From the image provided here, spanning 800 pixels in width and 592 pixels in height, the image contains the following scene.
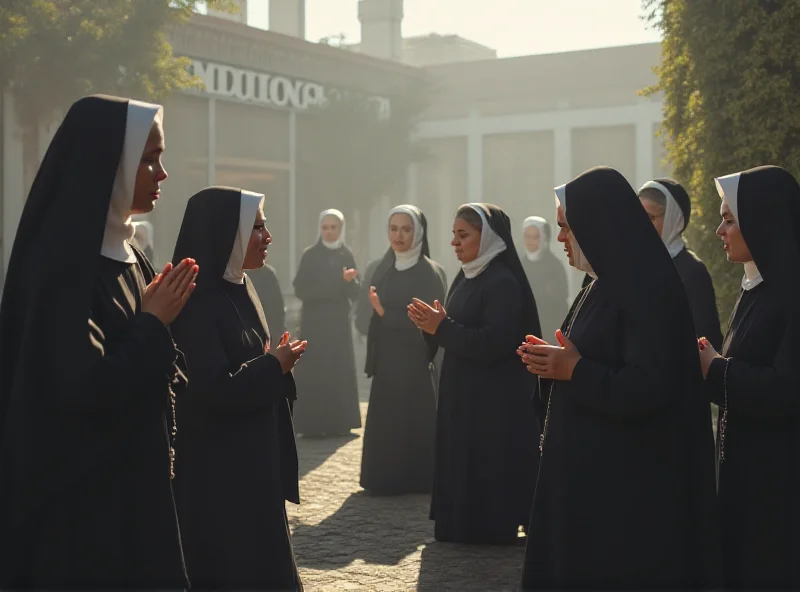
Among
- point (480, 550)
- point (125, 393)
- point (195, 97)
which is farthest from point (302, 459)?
point (195, 97)

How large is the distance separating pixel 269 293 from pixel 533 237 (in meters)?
3.93

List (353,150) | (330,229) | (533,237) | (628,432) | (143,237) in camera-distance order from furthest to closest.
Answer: (353,150) → (533,237) → (143,237) → (330,229) → (628,432)

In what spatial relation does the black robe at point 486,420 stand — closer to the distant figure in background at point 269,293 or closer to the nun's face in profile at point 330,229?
the distant figure in background at point 269,293

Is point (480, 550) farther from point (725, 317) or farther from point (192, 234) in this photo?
point (725, 317)

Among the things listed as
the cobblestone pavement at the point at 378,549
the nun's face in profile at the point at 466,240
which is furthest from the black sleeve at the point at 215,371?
the nun's face in profile at the point at 466,240

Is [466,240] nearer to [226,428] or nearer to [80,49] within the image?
[226,428]

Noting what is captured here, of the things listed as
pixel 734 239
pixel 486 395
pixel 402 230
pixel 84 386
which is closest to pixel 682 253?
pixel 486 395

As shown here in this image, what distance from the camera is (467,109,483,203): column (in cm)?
2820

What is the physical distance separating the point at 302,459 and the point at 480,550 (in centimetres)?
350

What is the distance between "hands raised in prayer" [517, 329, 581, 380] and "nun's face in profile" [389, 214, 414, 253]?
14.1 ft

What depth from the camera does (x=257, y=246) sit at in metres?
4.52

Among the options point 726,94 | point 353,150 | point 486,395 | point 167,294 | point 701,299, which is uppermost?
point 353,150

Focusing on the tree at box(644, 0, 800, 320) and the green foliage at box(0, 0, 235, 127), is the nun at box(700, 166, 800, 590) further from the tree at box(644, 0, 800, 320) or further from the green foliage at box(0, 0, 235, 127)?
the green foliage at box(0, 0, 235, 127)

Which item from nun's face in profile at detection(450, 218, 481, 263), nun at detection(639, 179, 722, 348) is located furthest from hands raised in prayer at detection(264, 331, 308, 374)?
nun at detection(639, 179, 722, 348)
